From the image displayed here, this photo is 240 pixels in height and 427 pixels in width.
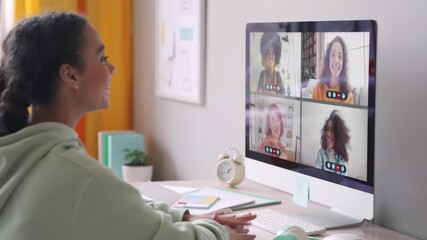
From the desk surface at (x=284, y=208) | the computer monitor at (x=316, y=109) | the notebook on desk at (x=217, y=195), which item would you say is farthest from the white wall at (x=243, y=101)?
the notebook on desk at (x=217, y=195)

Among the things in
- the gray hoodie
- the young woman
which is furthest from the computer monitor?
the gray hoodie

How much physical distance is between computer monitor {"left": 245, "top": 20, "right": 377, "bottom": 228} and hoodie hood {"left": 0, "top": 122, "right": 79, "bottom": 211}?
749mm

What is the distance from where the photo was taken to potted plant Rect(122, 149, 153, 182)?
10.8 ft

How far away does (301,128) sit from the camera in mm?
2004

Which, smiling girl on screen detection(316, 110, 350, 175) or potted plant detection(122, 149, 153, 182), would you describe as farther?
potted plant detection(122, 149, 153, 182)

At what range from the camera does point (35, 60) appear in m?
1.47

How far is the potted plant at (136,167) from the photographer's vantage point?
328 centimetres

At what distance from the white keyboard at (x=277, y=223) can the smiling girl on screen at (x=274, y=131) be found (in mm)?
179

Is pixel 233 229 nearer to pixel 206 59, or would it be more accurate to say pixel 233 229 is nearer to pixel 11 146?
pixel 11 146

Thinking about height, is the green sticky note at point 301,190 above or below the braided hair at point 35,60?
below

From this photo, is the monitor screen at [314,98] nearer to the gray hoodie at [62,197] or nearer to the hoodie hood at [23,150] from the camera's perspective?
the gray hoodie at [62,197]

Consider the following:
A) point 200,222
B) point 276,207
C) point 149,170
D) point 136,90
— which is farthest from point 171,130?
point 200,222

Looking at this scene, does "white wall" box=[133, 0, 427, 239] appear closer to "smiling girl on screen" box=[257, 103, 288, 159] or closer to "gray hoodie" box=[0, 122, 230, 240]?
"smiling girl on screen" box=[257, 103, 288, 159]

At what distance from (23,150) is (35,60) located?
0.19m
